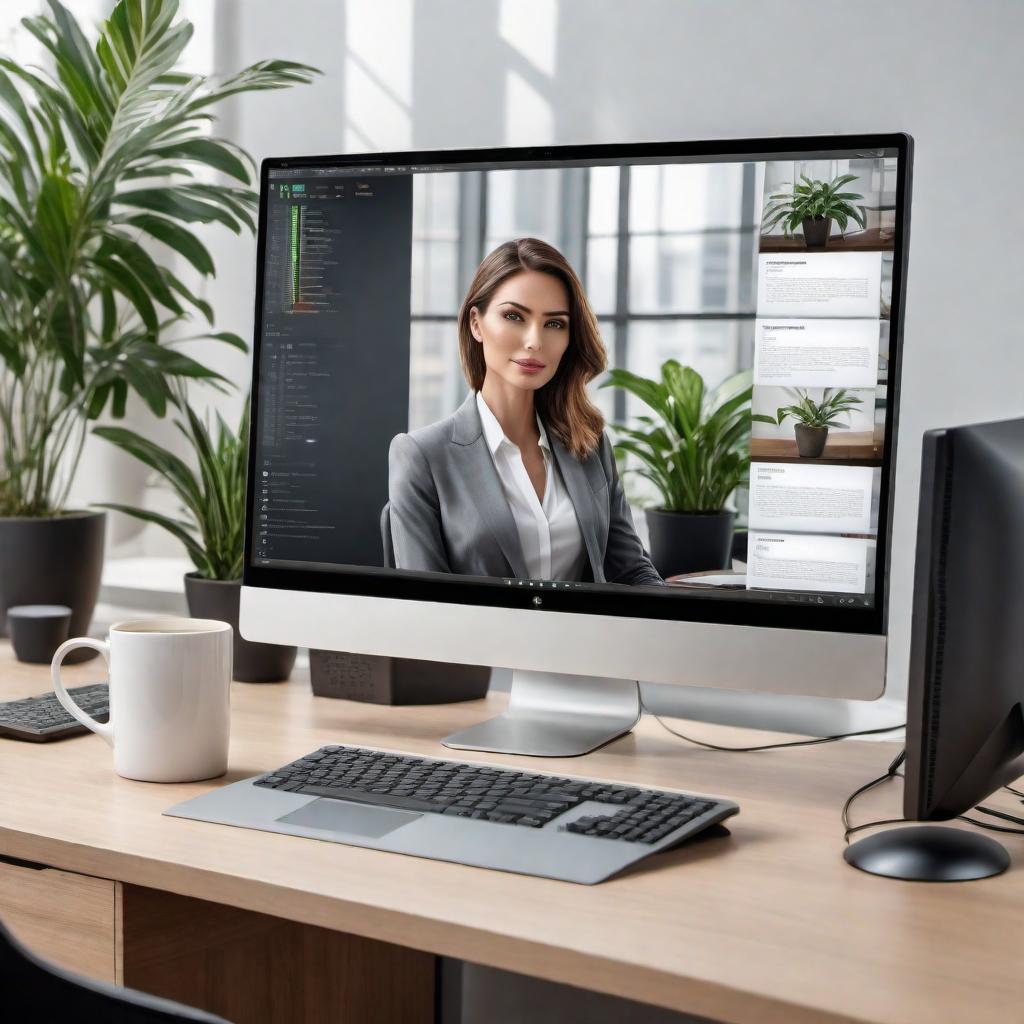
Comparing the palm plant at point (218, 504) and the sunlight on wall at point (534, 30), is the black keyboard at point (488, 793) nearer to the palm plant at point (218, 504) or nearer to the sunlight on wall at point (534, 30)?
the palm plant at point (218, 504)

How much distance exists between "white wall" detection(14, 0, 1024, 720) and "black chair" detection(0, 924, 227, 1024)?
1271 mm

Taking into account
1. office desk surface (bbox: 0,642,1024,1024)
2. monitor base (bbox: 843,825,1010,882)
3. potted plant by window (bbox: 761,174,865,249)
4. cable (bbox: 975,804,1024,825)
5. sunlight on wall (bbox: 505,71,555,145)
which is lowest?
office desk surface (bbox: 0,642,1024,1024)

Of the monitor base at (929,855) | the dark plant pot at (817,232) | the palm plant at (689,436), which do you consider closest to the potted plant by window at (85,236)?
the palm plant at (689,436)

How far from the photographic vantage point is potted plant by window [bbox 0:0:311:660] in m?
1.78

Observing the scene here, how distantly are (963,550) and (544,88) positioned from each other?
1617 mm

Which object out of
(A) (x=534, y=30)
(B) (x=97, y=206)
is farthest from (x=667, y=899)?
(A) (x=534, y=30)

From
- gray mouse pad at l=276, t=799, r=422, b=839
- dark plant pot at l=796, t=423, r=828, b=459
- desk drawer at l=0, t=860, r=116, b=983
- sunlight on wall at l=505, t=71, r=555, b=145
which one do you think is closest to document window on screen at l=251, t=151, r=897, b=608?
dark plant pot at l=796, t=423, r=828, b=459

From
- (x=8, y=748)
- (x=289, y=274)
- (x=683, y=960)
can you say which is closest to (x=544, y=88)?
(x=289, y=274)

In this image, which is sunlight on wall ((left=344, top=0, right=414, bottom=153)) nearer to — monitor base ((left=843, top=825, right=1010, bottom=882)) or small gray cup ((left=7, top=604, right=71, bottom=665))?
small gray cup ((left=7, top=604, right=71, bottom=665))

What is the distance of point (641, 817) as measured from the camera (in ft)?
3.17

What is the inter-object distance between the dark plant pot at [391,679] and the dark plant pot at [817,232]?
0.64 m

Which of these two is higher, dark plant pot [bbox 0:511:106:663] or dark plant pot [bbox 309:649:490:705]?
dark plant pot [bbox 0:511:106:663]

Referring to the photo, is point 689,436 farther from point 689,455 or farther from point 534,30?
point 534,30

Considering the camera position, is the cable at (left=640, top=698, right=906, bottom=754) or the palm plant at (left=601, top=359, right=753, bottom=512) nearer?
the palm plant at (left=601, top=359, right=753, bottom=512)
